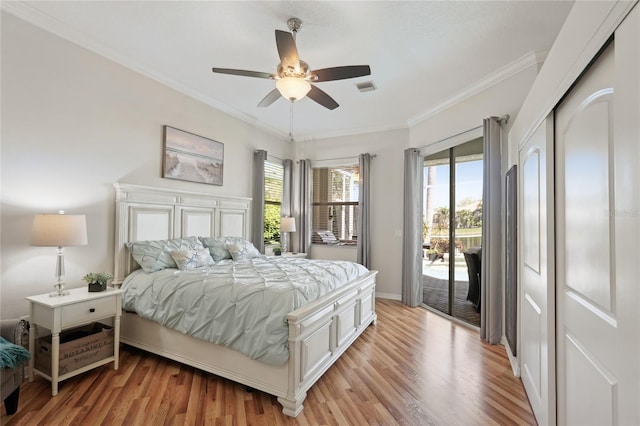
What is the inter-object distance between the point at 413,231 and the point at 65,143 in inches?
172

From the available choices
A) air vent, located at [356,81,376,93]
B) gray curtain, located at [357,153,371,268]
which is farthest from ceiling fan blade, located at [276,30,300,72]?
gray curtain, located at [357,153,371,268]

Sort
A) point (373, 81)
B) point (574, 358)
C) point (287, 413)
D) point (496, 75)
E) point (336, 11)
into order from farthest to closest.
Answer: point (373, 81)
point (496, 75)
point (336, 11)
point (287, 413)
point (574, 358)

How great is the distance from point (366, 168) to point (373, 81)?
1.86 meters

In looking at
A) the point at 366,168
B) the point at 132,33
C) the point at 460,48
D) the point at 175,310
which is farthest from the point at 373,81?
the point at 175,310

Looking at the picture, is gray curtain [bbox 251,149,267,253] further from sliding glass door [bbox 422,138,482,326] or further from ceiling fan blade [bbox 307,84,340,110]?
sliding glass door [bbox 422,138,482,326]

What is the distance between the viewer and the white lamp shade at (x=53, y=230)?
2.32 metres

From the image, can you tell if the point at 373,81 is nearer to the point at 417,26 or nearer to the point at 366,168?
the point at 417,26

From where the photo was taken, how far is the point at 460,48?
9.55ft

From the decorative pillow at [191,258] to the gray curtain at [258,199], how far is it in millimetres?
1557

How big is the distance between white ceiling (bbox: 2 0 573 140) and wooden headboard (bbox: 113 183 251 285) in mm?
1400

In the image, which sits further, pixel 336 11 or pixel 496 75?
pixel 496 75

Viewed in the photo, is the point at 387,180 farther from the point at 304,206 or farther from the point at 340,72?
the point at 340,72

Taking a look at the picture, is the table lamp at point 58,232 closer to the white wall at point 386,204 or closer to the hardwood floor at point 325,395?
the hardwood floor at point 325,395

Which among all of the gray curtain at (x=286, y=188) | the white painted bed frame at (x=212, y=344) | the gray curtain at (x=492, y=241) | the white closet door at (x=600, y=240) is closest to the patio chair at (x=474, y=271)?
the gray curtain at (x=492, y=241)
